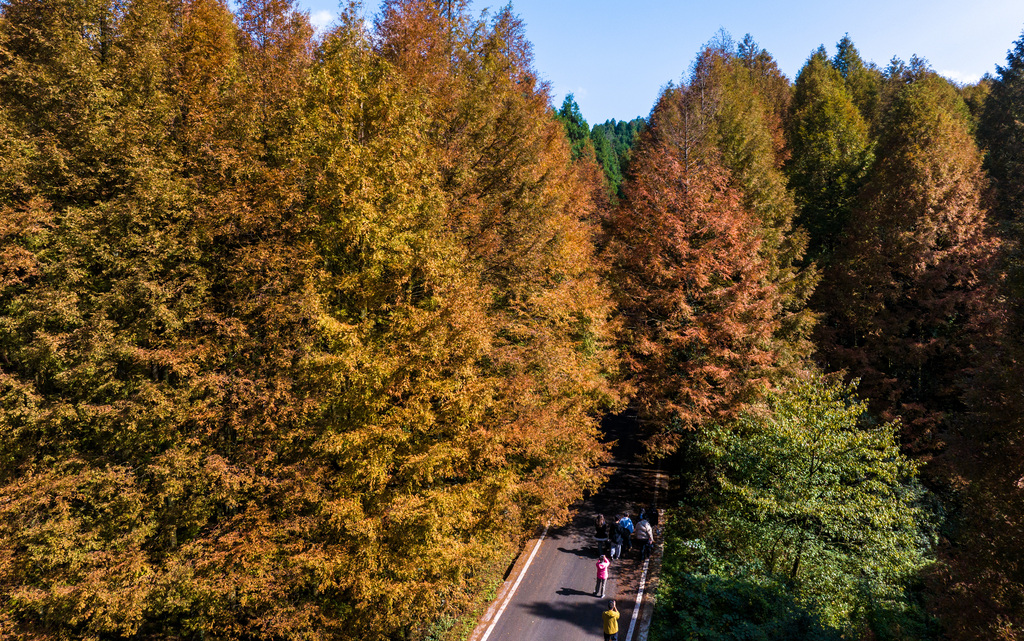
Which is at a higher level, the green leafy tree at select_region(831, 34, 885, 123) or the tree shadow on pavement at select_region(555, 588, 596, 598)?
the green leafy tree at select_region(831, 34, 885, 123)

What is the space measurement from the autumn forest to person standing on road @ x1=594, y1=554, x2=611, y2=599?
1.67 m

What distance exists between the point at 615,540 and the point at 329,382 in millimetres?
11128

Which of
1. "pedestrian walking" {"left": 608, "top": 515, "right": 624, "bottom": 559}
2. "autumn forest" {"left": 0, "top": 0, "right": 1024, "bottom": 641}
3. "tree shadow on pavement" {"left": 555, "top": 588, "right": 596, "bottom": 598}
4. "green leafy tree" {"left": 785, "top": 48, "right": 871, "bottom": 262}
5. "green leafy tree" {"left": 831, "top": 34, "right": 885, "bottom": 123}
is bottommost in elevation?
"tree shadow on pavement" {"left": 555, "top": 588, "right": 596, "bottom": 598}

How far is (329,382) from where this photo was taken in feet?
34.8

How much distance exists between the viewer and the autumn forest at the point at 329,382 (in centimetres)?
1017

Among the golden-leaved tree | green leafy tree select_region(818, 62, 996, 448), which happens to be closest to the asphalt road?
the golden-leaved tree

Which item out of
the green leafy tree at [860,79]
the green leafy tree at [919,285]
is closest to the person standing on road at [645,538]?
the green leafy tree at [919,285]

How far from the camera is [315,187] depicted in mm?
11125

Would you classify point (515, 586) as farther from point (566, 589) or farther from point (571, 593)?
point (571, 593)

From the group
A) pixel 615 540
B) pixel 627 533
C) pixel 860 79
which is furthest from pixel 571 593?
pixel 860 79

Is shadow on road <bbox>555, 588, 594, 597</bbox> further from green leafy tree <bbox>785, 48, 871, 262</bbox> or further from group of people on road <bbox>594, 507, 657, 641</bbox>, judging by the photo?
green leafy tree <bbox>785, 48, 871, 262</bbox>

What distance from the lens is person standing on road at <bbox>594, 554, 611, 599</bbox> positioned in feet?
45.9

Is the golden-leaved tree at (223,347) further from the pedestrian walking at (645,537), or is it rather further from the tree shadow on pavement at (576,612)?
the pedestrian walking at (645,537)

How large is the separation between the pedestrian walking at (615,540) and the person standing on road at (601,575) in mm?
1512
